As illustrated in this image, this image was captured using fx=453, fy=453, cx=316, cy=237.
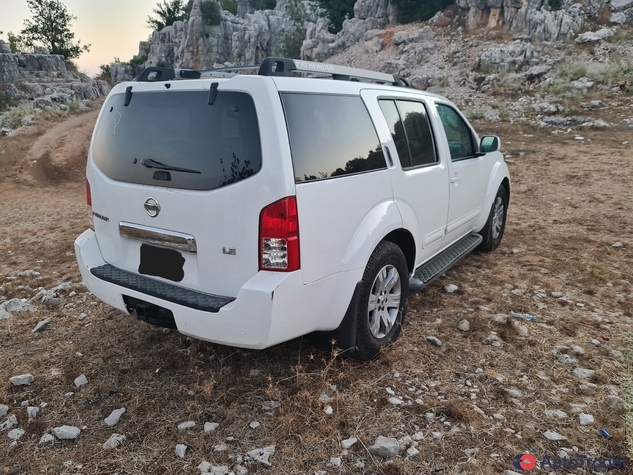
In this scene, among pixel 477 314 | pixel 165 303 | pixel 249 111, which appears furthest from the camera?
pixel 477 314

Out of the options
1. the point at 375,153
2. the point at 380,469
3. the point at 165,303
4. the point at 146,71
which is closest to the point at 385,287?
the point at 375,153

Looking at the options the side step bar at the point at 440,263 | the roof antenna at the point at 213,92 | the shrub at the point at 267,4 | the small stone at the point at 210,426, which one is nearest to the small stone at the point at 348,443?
the small stone at the point at 210,426

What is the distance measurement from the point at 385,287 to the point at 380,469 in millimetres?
1227

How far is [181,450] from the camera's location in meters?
2.34

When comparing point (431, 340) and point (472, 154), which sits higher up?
point (472, 154)

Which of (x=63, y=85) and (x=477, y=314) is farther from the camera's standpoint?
(x=63, y=85)

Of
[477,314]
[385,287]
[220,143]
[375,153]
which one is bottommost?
[477,314]

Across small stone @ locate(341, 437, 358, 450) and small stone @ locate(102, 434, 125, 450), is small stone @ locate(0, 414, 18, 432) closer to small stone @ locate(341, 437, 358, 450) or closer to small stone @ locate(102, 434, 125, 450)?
small stone @ locate(102, 434, 125, 450)

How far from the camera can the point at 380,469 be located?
2.21 metres

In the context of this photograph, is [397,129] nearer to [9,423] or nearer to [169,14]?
[9,423]

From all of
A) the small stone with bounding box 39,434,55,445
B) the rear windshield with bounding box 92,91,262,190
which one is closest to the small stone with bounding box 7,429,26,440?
the small stone with bounding box 39,434,55,445

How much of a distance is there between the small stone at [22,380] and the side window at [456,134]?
12.0 feet

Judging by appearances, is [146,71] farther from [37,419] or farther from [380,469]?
[380,469]

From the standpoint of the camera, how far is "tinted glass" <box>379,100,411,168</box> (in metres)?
3.26
